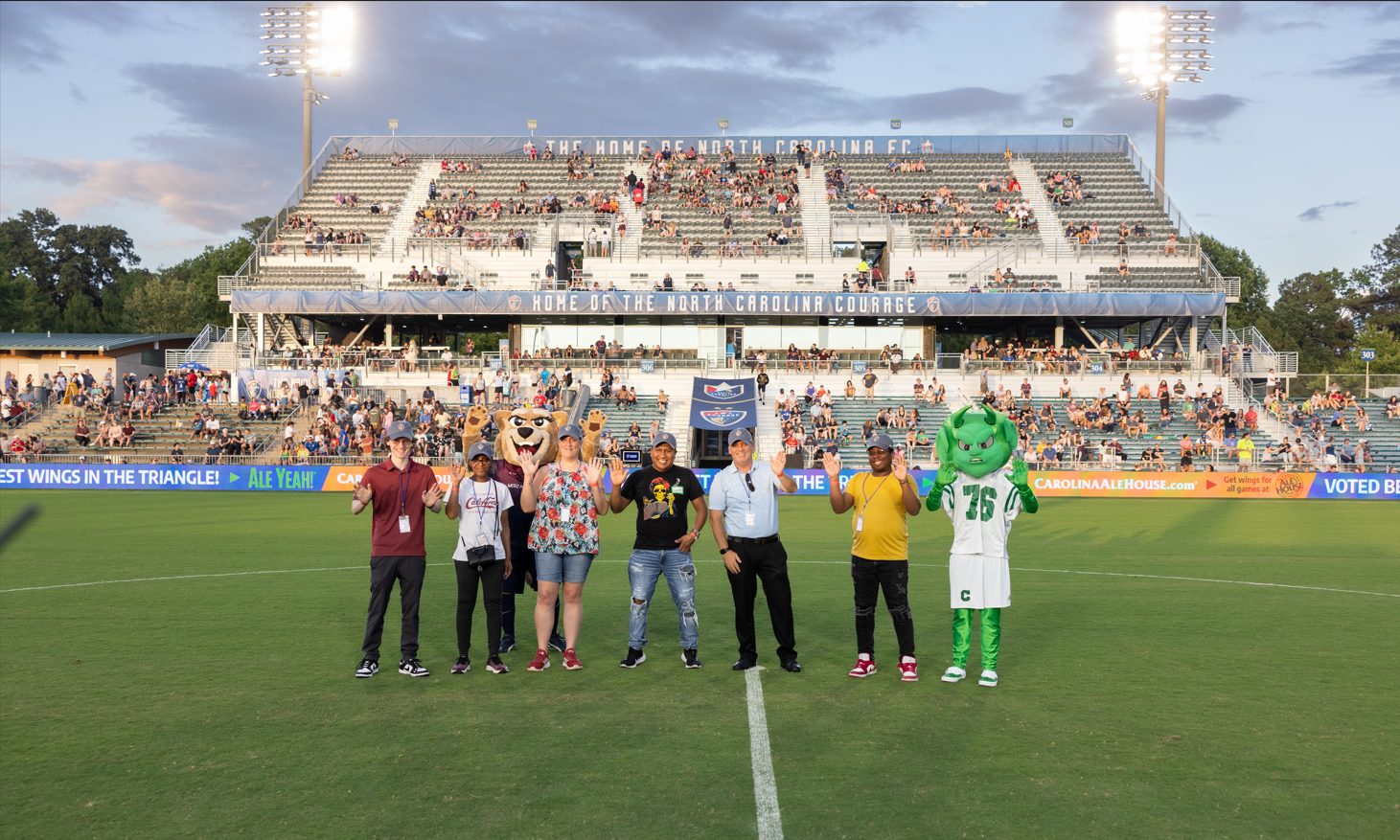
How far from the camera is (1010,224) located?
165 ft

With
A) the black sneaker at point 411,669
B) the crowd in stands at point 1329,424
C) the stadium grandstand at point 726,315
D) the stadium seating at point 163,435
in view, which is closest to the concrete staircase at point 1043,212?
the stadium grandstand at point 726,315

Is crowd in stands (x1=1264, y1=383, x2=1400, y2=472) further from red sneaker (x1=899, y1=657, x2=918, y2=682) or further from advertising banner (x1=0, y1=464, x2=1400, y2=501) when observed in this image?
red sneaker (x1=899, y1=657, x2=918, y2=682)

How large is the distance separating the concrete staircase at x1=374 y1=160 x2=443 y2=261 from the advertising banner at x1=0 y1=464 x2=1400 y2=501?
19.4m

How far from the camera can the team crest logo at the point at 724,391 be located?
129ft

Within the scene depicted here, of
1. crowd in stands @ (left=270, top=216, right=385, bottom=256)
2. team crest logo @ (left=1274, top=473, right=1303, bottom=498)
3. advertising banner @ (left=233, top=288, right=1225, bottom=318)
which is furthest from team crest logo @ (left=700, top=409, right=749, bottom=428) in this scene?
crowd in stands @ (left=270, top=216, right=385, bottom=256)

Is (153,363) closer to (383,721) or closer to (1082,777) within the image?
(383,721)

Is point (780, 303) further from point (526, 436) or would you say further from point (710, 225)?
point (526, 436)

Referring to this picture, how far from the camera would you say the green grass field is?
576cm

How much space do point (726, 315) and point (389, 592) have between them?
3885 cm

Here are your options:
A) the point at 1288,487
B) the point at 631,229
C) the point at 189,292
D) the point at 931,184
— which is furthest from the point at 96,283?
the point at 1288,487

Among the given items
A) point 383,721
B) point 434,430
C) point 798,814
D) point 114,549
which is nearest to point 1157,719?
point 798,814

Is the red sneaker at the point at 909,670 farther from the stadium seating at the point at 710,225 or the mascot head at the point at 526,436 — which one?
the stadium seating at the point at 710,225

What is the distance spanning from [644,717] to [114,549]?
1259 centimetres

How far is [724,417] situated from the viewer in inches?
1490
